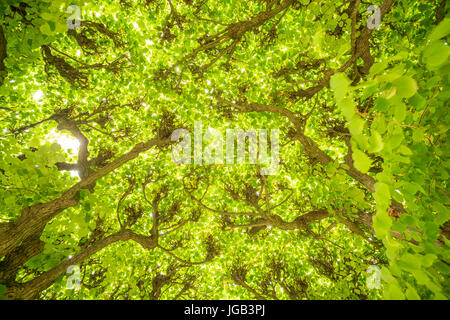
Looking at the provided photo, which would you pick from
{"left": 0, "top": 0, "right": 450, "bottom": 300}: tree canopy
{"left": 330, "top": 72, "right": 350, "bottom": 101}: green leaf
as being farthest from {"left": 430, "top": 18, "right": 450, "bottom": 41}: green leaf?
{"left": 0, "top": 0, "right": 450, "bottom": 300}: tree canopy

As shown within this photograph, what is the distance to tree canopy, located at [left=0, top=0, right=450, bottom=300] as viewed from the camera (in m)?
3.12

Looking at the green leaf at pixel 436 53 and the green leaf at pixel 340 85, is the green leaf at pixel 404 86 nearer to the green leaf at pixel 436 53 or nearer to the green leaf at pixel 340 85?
the green leaf at pixel 436 53

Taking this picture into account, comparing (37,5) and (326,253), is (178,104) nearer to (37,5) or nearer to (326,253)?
(37,5)

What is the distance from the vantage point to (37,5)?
103 inches

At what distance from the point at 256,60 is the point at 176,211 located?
6.26 metres

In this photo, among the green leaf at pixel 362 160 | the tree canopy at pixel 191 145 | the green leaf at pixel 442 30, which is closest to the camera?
the green leaf at pixel 442 30

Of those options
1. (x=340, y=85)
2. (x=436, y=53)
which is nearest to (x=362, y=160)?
(x=340, y=85)

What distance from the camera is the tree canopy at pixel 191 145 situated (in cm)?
312

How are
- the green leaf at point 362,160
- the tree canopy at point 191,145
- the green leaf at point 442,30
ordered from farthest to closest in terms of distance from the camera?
1. the tree canopy at point 191,145
2. the green leaf at point 362,160
3. the green leaf at point 442,30

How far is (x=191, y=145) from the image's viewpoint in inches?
288

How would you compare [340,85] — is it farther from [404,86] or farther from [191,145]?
[191,145]

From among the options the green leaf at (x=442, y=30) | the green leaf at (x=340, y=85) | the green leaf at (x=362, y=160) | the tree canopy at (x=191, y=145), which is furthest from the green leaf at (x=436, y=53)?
the tree canopy at (x=191, y=145)

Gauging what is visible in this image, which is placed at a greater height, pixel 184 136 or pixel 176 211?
pixel 184 136
